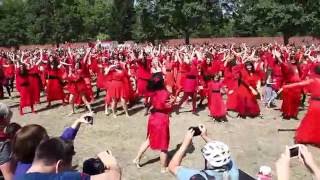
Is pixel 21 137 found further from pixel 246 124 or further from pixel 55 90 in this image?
pixel 55 90

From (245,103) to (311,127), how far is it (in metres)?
3.82

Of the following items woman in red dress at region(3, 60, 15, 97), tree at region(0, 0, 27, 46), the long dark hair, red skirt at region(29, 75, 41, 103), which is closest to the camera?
the long dark hair

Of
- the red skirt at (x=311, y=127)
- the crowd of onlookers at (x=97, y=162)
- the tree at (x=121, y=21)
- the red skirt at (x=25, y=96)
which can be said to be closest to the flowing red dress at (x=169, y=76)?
the red skirt at (x=25, y=96)

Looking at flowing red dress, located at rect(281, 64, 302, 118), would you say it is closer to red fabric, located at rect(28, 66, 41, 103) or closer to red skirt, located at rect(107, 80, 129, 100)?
red skirt, located at rect(107, 80, 129, 100)

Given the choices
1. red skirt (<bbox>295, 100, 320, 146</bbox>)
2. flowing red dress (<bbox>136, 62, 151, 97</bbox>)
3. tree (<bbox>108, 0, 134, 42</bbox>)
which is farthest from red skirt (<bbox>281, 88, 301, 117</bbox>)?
tree (<bbox>108, 0, 134, 42</bbox>)

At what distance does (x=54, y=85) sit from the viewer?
15.4m

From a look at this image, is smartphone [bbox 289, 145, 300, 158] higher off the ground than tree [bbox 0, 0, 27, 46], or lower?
higher

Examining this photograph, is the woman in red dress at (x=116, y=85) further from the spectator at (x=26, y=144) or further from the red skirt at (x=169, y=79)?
the spectator at (x=26, y=144)

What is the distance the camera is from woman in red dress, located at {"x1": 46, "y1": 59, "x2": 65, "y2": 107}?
15391 millimetres

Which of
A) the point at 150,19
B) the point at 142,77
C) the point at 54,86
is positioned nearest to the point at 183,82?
the point at 142,77

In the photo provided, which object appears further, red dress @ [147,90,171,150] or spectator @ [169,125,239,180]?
red dress @ [147,90,171,150]

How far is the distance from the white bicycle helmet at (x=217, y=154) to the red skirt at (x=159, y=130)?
4.94 metres

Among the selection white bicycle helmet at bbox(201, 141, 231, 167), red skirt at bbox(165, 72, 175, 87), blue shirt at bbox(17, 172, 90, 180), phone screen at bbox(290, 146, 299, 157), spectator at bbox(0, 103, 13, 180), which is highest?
phone screen at bbox(290, 146, 299, 157)

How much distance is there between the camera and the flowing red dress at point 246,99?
1309 centimetres
